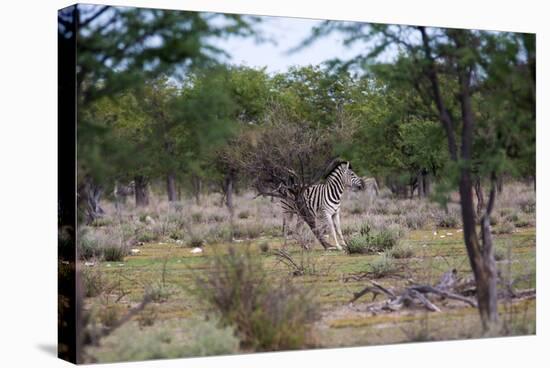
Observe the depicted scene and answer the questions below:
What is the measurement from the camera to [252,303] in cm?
1184

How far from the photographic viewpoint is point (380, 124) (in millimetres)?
14484

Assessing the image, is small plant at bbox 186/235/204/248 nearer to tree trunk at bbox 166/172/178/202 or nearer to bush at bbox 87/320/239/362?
tree trunk at bbox 166/172/178/202

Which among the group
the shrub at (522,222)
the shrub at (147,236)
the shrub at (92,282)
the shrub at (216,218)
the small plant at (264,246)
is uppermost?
the shrub at (216,218)

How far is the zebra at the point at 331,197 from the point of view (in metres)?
15.5

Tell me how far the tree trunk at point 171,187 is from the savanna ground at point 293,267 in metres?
0.23

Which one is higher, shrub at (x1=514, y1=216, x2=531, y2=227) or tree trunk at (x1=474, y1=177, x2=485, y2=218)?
tree trunk at (x1=474, y1=177, x2=485, y2=218)

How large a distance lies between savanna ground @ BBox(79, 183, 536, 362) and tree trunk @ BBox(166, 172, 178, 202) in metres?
0.23

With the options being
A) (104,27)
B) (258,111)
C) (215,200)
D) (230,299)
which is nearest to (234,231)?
(215,200)

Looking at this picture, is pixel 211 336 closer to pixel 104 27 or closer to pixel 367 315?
pixel 367 315

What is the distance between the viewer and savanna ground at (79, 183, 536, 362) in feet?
39.4

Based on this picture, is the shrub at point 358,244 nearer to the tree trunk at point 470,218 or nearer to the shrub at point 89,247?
the tree trunk at point 470,218

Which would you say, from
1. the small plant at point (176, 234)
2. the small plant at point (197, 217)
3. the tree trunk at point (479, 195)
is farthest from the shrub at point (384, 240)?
A: the small plant at point (176, 234)

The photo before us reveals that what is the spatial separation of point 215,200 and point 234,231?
0.52 meters

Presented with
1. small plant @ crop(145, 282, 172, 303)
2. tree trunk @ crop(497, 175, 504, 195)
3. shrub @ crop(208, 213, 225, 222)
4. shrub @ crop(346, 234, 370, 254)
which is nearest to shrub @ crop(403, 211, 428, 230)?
shrub @ crop(346, 234, 370, 254)
